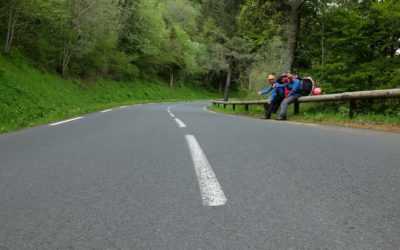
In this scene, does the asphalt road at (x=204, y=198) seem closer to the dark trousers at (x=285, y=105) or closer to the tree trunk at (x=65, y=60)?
the dark trousers at (x=285, y=105)

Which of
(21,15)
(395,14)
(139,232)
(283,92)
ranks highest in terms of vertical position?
(21,15)

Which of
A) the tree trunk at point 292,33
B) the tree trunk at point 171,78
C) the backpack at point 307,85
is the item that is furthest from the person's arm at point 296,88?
the tree trunk at point 171,78

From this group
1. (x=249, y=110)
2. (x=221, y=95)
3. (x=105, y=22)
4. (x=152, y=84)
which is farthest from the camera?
(x=221, y=95)

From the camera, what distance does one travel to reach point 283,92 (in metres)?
11.6

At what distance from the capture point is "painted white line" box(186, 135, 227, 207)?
263 centimetres

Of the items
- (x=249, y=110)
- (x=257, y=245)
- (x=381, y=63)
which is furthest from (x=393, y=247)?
(x=249, y=110)

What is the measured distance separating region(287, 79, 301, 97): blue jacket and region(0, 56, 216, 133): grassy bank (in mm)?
7806

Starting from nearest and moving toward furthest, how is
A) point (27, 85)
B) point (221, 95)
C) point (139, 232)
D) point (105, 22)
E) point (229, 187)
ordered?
point (139, 232), point (229, 187), point (27, 85), point (105, 22), point (221, 95)

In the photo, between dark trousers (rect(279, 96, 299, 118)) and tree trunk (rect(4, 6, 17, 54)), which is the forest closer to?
tree trunk (rect(4, 6, 17, 54))

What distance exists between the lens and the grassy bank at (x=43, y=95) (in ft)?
45.4

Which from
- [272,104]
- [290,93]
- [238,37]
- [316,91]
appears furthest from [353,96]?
[238,37]

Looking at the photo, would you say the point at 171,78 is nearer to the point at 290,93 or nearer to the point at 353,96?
the point at 290,93

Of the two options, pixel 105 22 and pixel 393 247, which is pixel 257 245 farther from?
pixel 105 22

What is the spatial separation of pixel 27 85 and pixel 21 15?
14.6 feet
